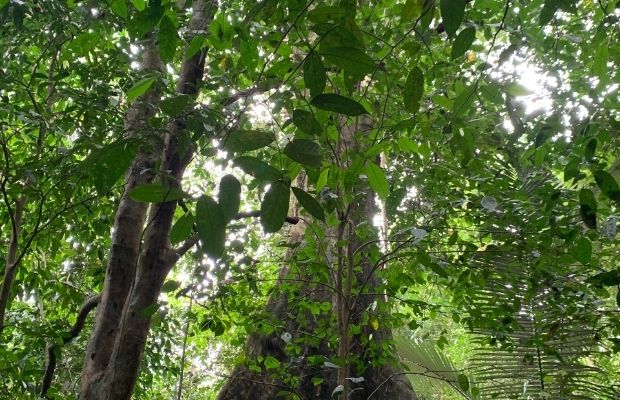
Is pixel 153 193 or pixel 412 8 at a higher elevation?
pixel 412 8

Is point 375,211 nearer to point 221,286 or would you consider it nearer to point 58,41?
point 221,286

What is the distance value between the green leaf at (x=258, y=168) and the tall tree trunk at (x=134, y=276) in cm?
95

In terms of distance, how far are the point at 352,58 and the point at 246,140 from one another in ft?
0.67

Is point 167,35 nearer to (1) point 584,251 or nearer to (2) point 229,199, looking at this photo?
(2) point 229,199

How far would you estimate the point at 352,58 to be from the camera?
0.80 m

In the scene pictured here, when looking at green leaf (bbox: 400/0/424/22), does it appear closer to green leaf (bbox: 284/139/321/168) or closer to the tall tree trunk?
green leaf (bbox: 284/139/321/168)

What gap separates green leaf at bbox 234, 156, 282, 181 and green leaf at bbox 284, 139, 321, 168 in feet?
0.11

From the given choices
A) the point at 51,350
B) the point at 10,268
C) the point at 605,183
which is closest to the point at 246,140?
the point at 605,183

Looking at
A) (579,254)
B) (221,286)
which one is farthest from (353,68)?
(221,286)

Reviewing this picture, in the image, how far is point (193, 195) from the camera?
2.48ft

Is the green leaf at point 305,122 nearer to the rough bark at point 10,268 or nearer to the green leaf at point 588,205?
the green leaf at point 588,205

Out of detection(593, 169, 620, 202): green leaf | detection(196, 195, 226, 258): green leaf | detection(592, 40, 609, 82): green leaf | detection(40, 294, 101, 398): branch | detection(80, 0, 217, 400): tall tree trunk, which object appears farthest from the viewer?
detection(40, 294, 101, 398): branch

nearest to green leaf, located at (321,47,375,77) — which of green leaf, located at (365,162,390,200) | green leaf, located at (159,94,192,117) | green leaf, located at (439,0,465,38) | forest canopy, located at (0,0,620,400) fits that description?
forest canopy, located at (0,0,620,400)

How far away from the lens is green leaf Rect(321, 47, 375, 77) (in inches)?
31.2
